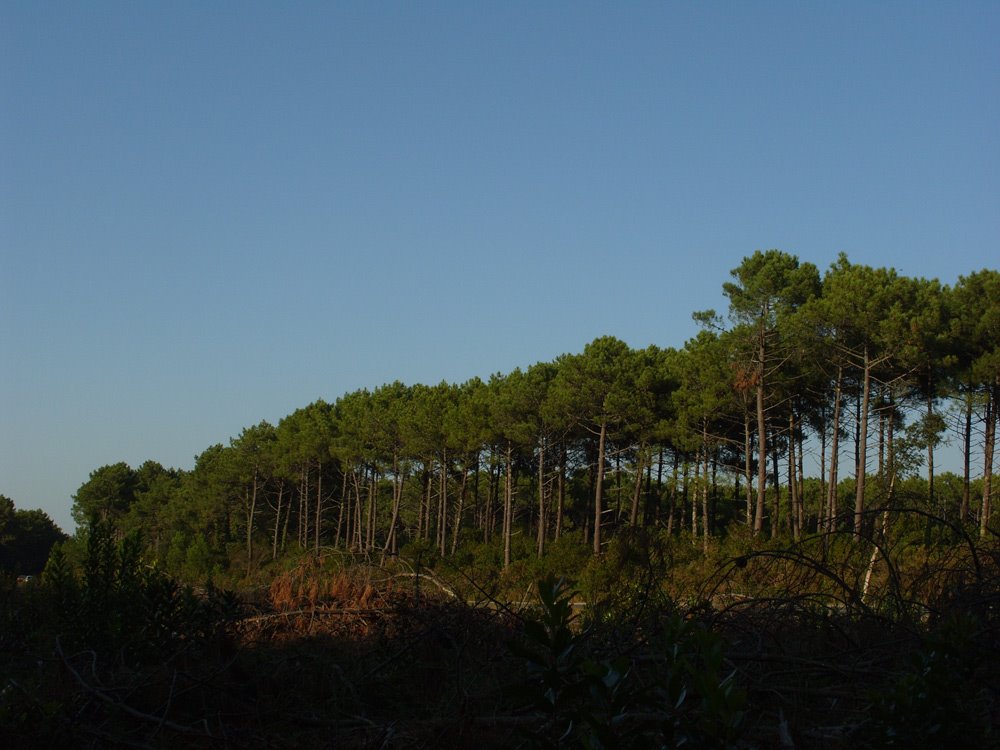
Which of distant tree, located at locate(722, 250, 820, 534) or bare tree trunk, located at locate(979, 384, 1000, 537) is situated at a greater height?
distant tree, located at locate(722, 250, 820, 534)

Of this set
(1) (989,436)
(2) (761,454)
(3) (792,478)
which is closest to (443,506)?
(3) (792,478)

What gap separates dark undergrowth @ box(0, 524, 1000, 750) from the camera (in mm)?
2520

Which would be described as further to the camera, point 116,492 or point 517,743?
point 116,492

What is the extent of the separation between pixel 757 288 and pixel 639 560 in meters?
32.1

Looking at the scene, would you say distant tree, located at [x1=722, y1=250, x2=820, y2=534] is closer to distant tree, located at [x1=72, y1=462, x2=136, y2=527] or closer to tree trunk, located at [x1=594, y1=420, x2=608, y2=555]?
tree trunk, located at [x1=594, y1=420, x2=608, y2=555]

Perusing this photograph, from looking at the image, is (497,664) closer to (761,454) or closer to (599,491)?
(761,454)

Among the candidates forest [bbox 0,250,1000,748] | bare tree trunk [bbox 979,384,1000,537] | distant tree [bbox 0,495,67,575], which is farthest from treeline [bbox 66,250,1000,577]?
distant tree [bbox 0,495,67,575]

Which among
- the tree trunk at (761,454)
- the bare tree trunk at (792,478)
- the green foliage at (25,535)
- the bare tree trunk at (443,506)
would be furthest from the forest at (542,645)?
the green foliage at (25,535)

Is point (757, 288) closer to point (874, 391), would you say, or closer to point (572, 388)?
point (874, 391)

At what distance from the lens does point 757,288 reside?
118 feet

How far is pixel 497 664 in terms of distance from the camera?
14.7ft

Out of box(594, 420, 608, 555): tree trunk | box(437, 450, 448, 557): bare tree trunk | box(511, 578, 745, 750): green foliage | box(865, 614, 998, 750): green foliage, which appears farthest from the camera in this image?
box(437, 450, 448, 557): bare tree trunk

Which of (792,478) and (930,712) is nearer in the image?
(930,712)

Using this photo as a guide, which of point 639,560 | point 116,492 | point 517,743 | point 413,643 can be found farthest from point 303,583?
point 116,492
